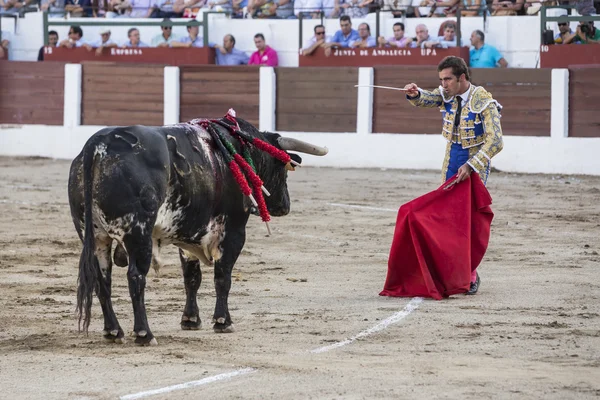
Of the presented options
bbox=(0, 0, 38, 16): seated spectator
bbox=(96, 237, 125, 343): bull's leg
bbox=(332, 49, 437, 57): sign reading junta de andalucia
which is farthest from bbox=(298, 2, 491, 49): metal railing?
bbox=(96, 237, 125, 343): bull's leg

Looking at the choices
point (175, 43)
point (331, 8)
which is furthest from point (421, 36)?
point (175, 43)

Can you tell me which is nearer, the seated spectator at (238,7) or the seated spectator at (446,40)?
the seated spectator at (446,40)

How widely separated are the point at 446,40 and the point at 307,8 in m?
2.34

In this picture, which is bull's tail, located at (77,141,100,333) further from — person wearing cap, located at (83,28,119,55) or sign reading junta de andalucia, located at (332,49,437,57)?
person wearing cap, located at (83,28,119,55)

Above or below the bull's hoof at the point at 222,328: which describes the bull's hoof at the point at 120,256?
above

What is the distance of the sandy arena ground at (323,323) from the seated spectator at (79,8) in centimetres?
730

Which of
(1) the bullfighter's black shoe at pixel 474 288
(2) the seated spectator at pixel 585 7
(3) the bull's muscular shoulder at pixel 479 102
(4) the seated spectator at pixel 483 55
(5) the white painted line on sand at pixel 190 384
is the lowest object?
(5) the white painted line on sand at pixel 190 384

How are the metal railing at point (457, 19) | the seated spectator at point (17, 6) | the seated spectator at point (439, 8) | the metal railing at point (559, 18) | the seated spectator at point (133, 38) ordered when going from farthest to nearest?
the seated spectator at point (17, 6) < the seated spectator at point (133, 38) < the seated spectator at point (439, 8) < the metal railing at point (457, 19) < the metal railing at point (559, 18)

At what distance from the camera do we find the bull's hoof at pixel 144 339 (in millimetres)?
4715

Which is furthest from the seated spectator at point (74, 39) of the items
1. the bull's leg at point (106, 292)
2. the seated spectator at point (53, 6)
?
the bull's leg at point (106, 292)

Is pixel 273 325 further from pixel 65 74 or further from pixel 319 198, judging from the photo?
pixel 65 74

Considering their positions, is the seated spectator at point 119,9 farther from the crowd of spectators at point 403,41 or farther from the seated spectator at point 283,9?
the crowd of spectators at point 403,41

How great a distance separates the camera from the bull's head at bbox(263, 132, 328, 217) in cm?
562

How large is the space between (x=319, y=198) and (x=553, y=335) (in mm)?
6270
